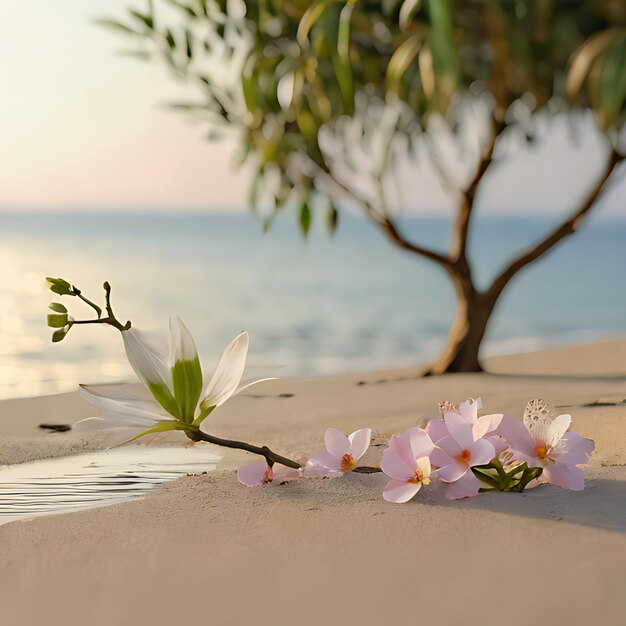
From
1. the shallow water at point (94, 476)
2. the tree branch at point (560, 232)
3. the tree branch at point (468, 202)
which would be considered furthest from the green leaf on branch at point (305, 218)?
the shallow water at point (94, 476)

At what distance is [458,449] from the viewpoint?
3.48 ft

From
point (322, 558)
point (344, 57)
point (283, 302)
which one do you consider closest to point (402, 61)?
point (344, 57)

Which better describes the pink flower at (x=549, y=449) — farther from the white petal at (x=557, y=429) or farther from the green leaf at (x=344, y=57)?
the green leaf at (x=344, y=57)

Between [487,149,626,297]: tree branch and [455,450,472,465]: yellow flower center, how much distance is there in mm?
2947

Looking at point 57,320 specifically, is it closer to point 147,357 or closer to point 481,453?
point 147,357

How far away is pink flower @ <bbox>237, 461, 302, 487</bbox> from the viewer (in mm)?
1142

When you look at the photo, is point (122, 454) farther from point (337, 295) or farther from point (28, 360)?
point (337, 295)

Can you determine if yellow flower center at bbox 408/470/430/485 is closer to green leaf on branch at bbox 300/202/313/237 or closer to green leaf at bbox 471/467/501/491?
green leaf at bbox 471/467/501/491

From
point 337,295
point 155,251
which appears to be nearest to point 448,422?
point 337,295

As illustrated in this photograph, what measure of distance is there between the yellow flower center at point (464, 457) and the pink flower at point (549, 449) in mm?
48

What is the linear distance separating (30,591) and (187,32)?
3247 millimetres

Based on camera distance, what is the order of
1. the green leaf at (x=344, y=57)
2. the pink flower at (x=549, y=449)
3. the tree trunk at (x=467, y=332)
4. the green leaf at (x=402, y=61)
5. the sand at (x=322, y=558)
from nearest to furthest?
the sand at (x=322, y=558), the pink flower at (x=549, y=449), the green leaf at (x=344, y=57), the green leaf at (x=402, y=61), the tree trunk at (x=467, y=332)

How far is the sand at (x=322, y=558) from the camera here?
0.77 metres

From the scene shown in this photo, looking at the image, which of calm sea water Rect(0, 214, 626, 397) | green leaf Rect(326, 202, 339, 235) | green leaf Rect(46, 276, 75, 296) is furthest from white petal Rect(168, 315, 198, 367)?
green leaf Rect(326, 202, 339, 235)
